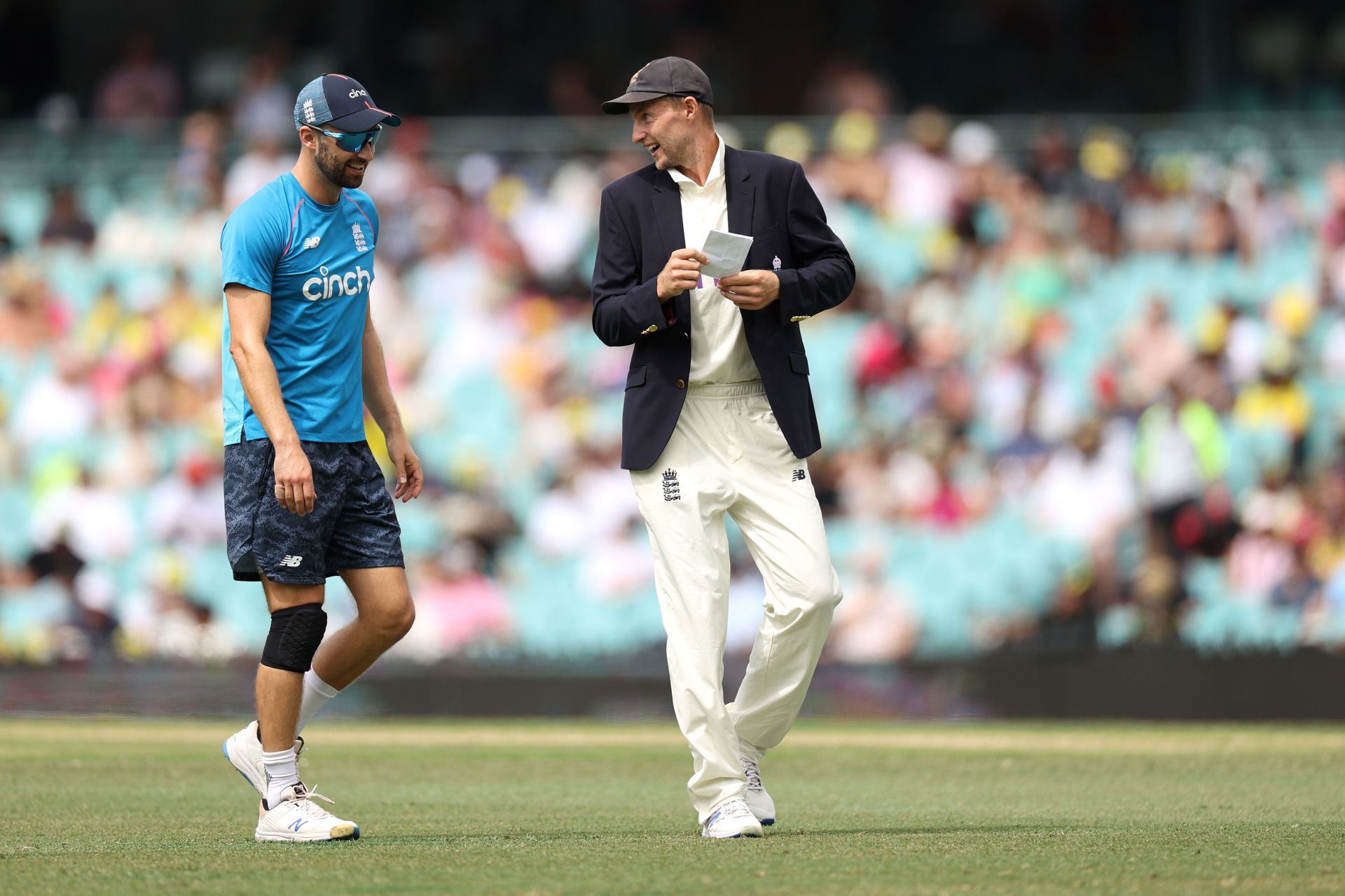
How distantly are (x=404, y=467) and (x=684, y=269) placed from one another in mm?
1217

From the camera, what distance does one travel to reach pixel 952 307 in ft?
44.1

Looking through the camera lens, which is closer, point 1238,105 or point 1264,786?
point 1264,786

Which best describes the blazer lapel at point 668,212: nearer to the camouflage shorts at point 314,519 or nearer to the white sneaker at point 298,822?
the camouflage shorts at point 314,519

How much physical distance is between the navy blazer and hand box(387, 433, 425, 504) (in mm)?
733

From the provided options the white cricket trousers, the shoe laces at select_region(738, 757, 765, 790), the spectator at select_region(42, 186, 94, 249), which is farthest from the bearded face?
the spectator at select_region(42, 186, 94, 249)

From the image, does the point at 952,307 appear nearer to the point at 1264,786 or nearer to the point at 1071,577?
the point at 1071,577

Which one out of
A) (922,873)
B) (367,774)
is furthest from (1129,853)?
(367,774)

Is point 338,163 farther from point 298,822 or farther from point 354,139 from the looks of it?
point 298,822

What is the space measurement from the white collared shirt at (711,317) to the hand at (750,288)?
20 centimetres

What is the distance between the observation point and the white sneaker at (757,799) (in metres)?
5.99

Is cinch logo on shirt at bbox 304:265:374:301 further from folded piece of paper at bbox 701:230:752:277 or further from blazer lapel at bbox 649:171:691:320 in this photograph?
folded piece of paper at bbox 701:230:752:277

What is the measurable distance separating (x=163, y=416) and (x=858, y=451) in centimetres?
500

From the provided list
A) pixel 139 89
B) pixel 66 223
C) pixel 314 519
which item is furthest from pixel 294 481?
pixel 139 89

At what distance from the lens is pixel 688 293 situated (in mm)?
5965
